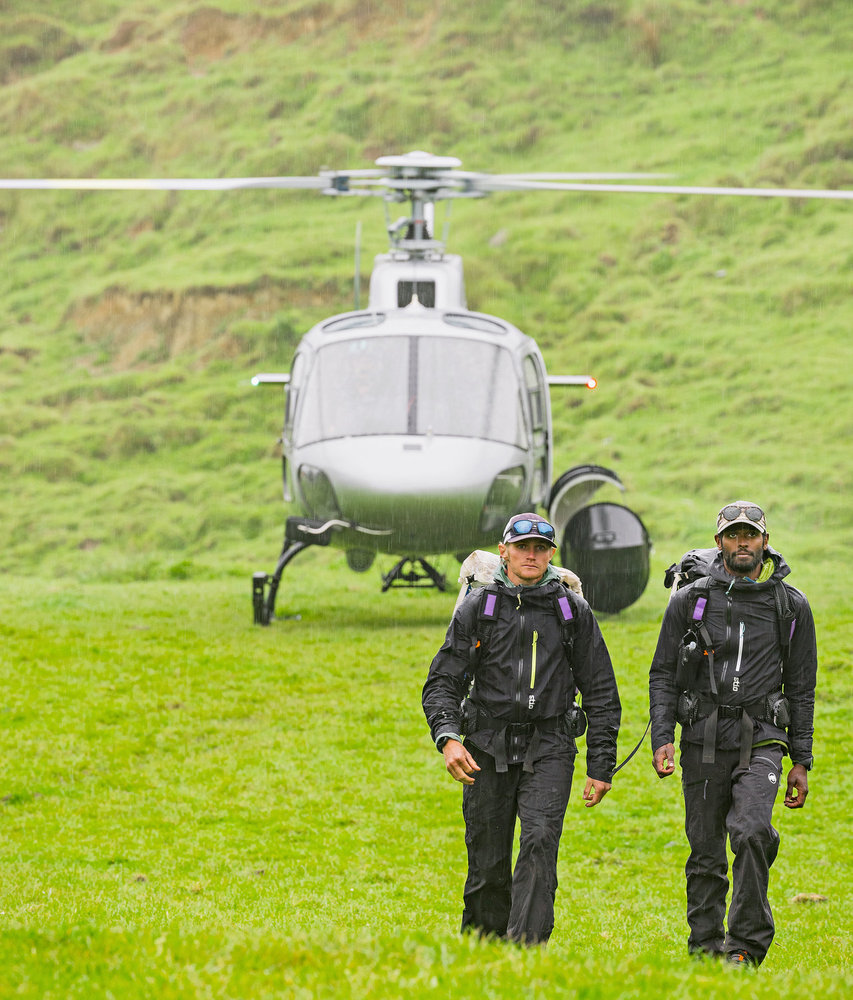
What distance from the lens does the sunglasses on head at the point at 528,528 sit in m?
5.70

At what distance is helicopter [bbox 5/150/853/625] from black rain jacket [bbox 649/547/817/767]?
7958 mm

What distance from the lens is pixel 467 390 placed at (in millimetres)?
14555

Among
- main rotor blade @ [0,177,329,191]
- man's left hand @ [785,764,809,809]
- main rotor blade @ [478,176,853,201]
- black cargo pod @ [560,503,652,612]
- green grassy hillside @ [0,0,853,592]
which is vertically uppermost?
green grassy hillside @ [0,0,853,592]

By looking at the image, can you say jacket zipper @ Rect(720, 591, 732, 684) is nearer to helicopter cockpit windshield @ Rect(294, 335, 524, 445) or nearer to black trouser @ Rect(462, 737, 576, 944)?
black trouser @ Rect(462, 737, 576, 944)

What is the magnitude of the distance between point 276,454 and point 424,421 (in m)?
25.4

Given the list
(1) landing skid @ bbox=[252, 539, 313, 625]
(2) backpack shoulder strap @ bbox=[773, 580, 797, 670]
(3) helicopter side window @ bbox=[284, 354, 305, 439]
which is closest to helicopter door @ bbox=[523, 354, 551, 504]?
(3) helicopter side window @ bbox=[284, 354, 305, 439]

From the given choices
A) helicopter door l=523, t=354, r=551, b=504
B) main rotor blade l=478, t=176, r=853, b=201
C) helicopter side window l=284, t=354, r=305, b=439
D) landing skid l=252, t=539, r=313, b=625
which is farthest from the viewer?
landing skid l=252, t=539, r=313, b=625

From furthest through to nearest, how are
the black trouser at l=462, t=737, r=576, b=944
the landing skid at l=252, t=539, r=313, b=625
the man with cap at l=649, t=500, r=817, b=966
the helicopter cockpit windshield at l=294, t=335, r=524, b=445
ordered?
the landing skid at l=252, t=539, r=313, b=625 → the helicopter cockpit windshield at l=294, t=335, r=524, b=445 → the man with cap at l=649, t=500, r=817, b=966 → the black trouser at l=462, t=737, r=576, b=944

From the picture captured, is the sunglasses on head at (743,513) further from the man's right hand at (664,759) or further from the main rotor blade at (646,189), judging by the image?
the main rotor blade at (646,189)

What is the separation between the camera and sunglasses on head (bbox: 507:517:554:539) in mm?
5703

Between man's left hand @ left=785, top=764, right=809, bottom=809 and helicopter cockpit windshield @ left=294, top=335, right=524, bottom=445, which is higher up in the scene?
helicopter cockpit windshield @ left=294, top=335, right=524, bottom=445

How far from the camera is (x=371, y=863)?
830 cm

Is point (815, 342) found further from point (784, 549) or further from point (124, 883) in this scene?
point (124, 883)

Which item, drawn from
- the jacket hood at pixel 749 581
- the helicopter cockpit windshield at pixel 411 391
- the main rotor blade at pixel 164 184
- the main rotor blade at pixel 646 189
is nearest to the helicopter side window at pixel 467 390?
the helicopter cockpit windshield at pixel 411 391
